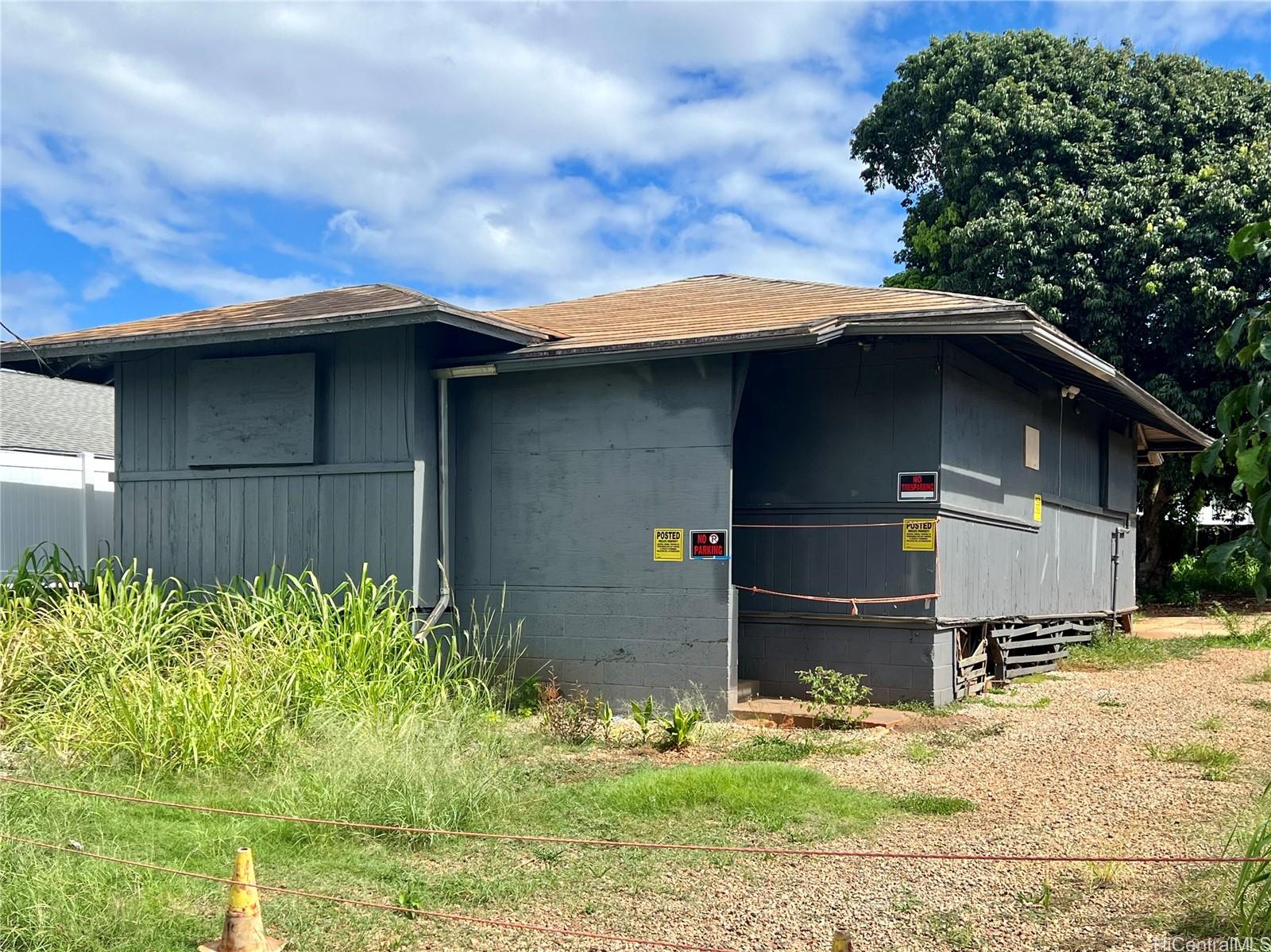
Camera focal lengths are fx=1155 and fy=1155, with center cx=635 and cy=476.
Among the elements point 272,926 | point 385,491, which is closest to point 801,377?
point 385,491

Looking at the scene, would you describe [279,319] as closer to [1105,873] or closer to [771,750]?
[771,750]

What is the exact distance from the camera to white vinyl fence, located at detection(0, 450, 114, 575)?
1394cm

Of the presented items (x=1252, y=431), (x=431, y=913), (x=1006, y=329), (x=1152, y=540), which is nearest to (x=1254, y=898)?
(x=1252, y=431)

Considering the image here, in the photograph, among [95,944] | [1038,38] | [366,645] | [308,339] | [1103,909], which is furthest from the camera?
[1038,38]

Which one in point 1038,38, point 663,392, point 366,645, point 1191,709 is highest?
point 1038,38

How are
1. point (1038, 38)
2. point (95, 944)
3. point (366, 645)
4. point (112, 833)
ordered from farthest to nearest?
point (1038, 38) → point (366, 645) → point (112, 833) → point (95, 944)

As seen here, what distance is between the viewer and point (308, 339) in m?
10.1

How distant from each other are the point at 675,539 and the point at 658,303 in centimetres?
350

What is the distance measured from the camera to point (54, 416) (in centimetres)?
2038

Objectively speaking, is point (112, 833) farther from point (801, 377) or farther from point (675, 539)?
point (801, 377)

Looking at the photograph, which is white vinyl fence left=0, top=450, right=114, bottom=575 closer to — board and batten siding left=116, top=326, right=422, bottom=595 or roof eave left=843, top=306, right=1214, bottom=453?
board and batten siding left=116, top=326, right=422, bottom=595

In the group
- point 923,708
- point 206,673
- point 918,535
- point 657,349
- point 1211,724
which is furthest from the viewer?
point 918,535

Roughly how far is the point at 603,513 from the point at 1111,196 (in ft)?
45.5

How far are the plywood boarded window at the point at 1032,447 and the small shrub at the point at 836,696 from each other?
12.1ft
